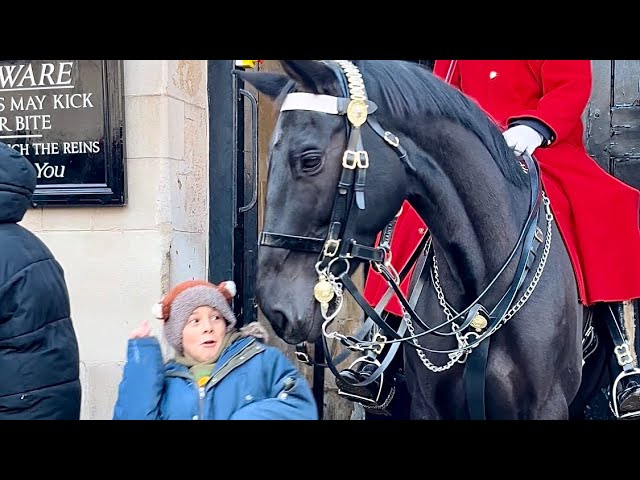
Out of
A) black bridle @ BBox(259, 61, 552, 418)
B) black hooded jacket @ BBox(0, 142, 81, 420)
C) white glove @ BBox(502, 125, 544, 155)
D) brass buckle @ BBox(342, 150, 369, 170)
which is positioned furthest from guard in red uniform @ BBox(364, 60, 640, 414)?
black hooded jacket @ BBox(0, 142, 81, 420)

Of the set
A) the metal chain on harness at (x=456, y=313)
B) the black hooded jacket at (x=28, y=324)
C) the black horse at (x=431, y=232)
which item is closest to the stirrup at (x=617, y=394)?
the black horse at (x=431, y=232)

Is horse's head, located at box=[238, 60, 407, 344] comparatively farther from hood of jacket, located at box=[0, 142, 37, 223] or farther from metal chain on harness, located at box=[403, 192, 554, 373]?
hood of jacket, located at box=[0, 142, 37, 223]

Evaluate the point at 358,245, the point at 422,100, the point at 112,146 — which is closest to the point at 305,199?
the point at 358,245

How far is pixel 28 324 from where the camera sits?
2932mm

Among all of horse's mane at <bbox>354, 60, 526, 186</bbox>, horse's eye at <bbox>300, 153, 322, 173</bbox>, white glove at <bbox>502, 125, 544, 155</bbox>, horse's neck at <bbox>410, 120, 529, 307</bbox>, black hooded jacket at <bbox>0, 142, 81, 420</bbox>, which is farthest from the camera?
white glove at <bbox>502, 125, 544, 155</bbox>

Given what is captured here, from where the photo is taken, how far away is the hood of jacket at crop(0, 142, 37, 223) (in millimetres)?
3010

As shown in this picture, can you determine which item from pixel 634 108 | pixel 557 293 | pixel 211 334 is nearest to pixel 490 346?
pixel 557 293

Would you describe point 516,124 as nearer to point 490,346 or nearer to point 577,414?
point 490,346

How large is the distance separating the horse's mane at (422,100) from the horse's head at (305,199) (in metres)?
0.11

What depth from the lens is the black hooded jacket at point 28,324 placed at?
291 centimetres

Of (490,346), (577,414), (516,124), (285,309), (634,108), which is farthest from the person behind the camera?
(634,108)

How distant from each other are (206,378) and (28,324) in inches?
25.8

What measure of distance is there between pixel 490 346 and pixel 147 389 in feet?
3.64

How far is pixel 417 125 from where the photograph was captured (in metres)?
2.70
